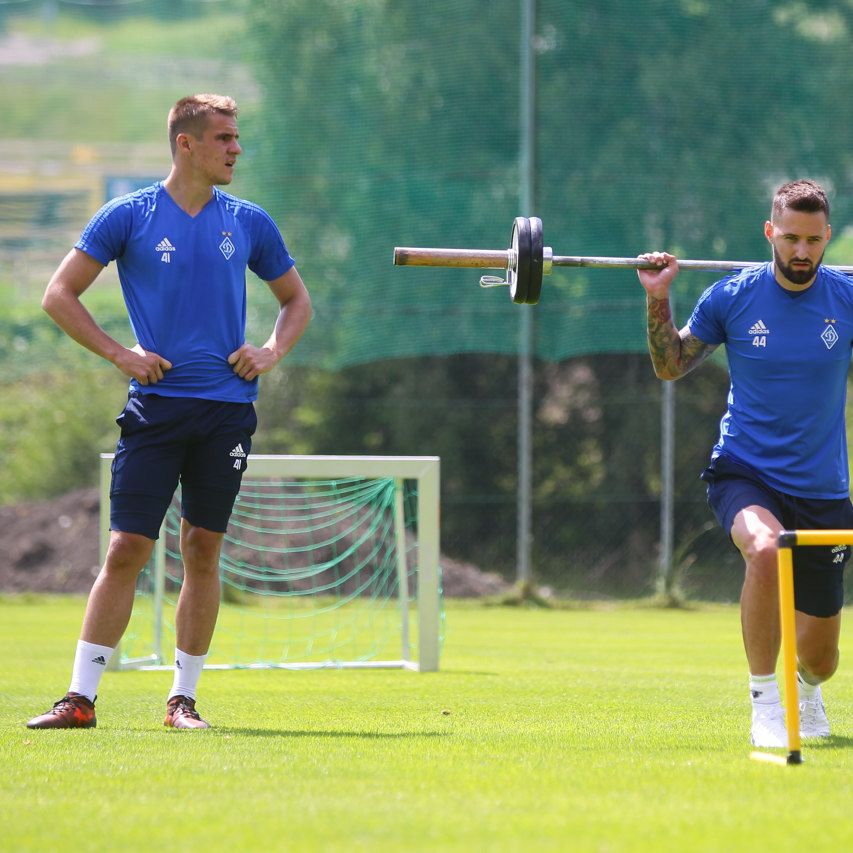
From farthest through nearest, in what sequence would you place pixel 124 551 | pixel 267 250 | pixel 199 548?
pixel 267 250
pixel 199 548
pixel 124 551

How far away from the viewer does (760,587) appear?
4.96 m

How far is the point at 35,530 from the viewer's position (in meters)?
16.8

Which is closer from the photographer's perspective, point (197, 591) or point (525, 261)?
point (525, 261)

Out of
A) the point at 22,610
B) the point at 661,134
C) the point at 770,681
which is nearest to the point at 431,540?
the point at 770,681

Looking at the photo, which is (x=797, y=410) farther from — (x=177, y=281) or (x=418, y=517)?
(x=418, y=517)

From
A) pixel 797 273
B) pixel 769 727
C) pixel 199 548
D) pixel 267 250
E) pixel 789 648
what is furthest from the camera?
pixel 267 250

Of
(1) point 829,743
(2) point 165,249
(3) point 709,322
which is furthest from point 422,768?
(2) point 165,249

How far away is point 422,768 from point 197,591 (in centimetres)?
166

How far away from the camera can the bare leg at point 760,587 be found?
489 centimetres

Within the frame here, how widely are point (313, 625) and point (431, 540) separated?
13.1 ft

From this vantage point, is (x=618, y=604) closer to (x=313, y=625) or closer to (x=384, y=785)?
(x=313, y=625)

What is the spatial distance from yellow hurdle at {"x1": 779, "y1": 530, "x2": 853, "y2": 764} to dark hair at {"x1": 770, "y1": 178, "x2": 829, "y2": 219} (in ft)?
4.20

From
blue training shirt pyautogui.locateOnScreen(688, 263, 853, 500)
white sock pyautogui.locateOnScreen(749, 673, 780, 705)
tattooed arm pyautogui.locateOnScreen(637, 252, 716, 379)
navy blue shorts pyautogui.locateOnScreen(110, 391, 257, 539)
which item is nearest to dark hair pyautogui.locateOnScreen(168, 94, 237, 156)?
navy blue shorts pyautogui.locateOnScreen(110, 391, 257, 539)

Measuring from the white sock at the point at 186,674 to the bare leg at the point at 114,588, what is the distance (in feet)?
0.97
